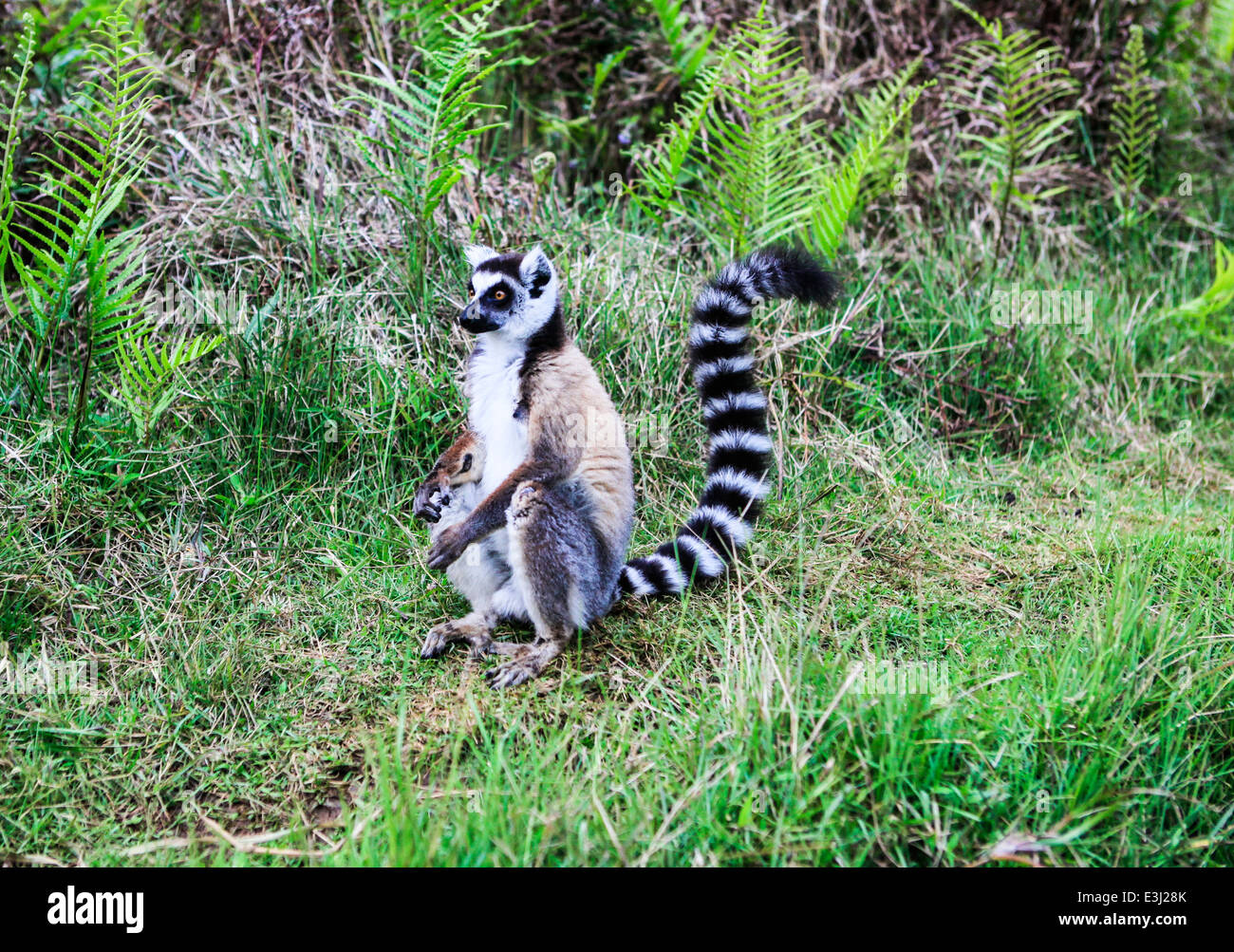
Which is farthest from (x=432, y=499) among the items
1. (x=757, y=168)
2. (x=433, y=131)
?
(x=757, y=168)

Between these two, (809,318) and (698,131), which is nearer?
(809,318)

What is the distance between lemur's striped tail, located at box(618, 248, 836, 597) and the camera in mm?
3463

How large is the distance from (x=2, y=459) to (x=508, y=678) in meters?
2.24

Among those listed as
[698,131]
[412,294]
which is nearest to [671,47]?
[698,131]

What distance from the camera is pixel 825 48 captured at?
6332mm

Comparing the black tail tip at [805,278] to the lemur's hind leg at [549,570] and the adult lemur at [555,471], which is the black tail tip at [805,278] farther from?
the lemur's hind leg at [549,570]

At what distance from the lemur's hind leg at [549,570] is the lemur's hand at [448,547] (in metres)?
0.16

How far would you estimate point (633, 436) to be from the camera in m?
4.39

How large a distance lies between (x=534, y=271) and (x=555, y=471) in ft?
2.48

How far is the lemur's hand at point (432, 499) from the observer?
3521 mm

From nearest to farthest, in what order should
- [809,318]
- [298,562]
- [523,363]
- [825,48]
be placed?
[523,363] → [298,562] → [809,318] → [825,48]
